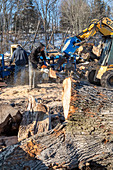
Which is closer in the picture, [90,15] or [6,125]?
[6,125]

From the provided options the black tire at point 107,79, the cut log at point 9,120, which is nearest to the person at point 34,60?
the black tire at point 107,79

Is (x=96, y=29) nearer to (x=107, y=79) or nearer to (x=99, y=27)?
(x=99, y=27)

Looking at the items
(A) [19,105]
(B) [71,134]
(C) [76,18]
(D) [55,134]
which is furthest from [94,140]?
(C) [76,18]

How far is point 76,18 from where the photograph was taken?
82.8 ft

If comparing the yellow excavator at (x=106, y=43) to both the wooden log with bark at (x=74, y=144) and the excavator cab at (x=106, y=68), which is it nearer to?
the excavator cab at (x=106, y=68)

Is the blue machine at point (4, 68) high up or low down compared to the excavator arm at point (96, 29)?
down

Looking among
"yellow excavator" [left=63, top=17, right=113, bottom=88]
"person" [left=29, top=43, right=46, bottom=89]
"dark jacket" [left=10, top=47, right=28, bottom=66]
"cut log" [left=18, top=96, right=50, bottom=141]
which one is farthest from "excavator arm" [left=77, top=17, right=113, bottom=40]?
"cut log" [left=18, top=96, right=50, bottom=141]

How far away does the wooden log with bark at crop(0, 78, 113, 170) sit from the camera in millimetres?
1930

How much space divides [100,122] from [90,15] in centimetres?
2640

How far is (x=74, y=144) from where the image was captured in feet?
7.13

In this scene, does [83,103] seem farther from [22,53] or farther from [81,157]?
[22,53]

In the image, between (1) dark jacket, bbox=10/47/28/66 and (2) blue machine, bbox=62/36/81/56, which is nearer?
(2) blue machine, bbox=62/36/81/56

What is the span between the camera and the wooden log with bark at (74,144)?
6.33 feet

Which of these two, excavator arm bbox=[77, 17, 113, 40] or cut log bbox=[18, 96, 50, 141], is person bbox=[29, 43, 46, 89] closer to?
excavator arm bbox=[77, 17, 113, 40]
